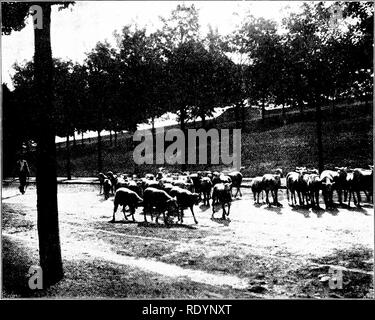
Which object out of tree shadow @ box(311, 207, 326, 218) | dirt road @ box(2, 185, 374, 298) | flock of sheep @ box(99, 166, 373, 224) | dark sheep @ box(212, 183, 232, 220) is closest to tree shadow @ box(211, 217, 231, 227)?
dirt road @ box(2, 185, 374, 298)

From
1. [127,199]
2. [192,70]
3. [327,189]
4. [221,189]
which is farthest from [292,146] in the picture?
[127,199]

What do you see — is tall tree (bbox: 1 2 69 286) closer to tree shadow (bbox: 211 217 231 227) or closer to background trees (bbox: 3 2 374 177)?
A: tree shadow (bbox: 211 217 231 227)

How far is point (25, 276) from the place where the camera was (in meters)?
10.2

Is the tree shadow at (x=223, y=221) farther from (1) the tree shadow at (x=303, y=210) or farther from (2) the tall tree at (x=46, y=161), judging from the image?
(2) the tall tree at (x=46, y=161)

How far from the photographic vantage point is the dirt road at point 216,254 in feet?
30.5

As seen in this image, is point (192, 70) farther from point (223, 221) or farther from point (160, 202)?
point (223, 221)

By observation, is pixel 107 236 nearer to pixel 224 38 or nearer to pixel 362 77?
pixel 362 77

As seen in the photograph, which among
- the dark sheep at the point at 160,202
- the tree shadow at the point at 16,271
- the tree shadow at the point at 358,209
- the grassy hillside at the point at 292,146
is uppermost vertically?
the grassy hillside at the point at 292,146

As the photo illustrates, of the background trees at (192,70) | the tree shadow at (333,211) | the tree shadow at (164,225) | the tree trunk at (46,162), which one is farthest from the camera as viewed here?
the background trees at (192,70)

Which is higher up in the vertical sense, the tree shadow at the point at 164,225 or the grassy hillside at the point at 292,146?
the grassy hillside at the point at 292,146

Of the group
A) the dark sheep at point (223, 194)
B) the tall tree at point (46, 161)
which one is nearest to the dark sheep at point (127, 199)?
the dark sheep at point (223, 194)

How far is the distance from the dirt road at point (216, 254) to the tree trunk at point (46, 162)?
2.22 feet

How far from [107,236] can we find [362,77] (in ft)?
43.4

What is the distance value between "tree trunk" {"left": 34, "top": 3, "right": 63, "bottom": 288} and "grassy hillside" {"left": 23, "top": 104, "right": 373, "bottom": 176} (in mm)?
15652
